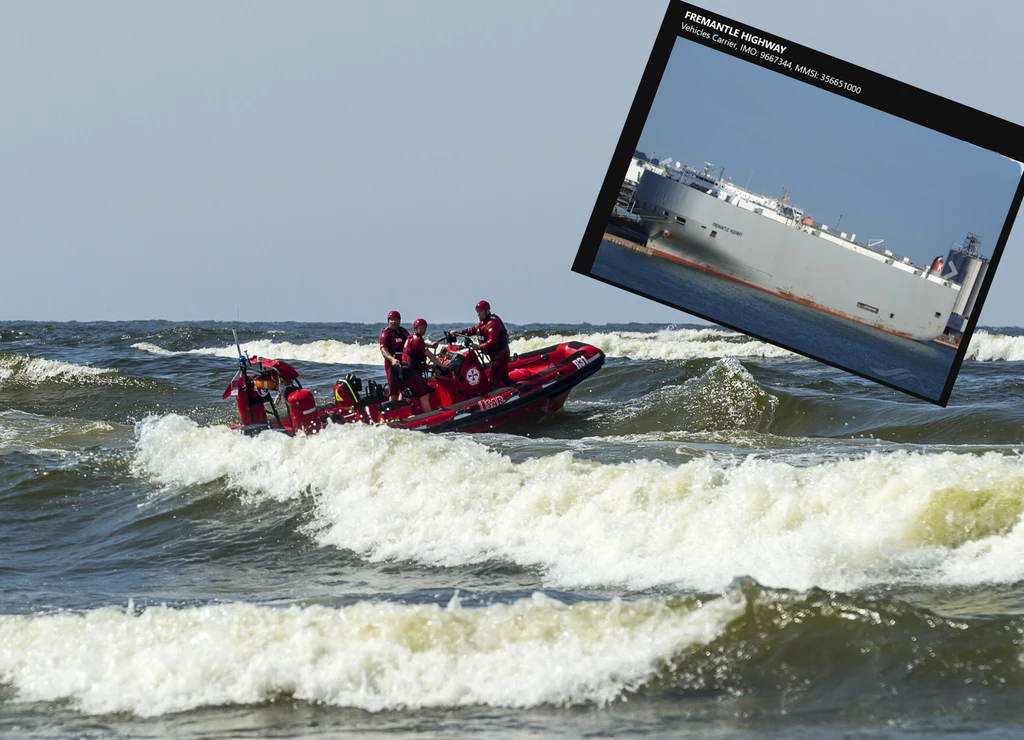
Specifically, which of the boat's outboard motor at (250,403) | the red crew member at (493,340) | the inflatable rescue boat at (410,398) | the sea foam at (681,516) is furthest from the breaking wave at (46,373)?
the sea foam at (681,516)

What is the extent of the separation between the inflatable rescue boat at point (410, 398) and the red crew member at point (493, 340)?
0.10 metres

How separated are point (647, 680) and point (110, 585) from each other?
4545 mm

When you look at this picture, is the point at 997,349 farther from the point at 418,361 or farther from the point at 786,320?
the point at 786,320

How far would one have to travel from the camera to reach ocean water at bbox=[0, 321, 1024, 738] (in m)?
5.23

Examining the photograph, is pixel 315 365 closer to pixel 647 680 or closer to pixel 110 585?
pixel 110 585

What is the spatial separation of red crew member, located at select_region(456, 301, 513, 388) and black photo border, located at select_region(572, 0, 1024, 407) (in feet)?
33.4

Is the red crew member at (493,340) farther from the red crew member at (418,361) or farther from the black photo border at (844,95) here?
the black photo border at (844,95)

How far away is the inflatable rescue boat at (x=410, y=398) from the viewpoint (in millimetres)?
13625

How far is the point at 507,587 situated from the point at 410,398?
708cm

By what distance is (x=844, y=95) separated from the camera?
4523mm

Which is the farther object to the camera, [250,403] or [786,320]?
[250,403]

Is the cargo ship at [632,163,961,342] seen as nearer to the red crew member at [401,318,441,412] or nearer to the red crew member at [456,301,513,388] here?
the red crew member at [401,318,441,412]

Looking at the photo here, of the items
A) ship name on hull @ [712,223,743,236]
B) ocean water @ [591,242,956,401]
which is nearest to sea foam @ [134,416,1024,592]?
ocean water @ [591,242,956,401]

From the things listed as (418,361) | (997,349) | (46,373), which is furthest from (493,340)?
(997,349)
